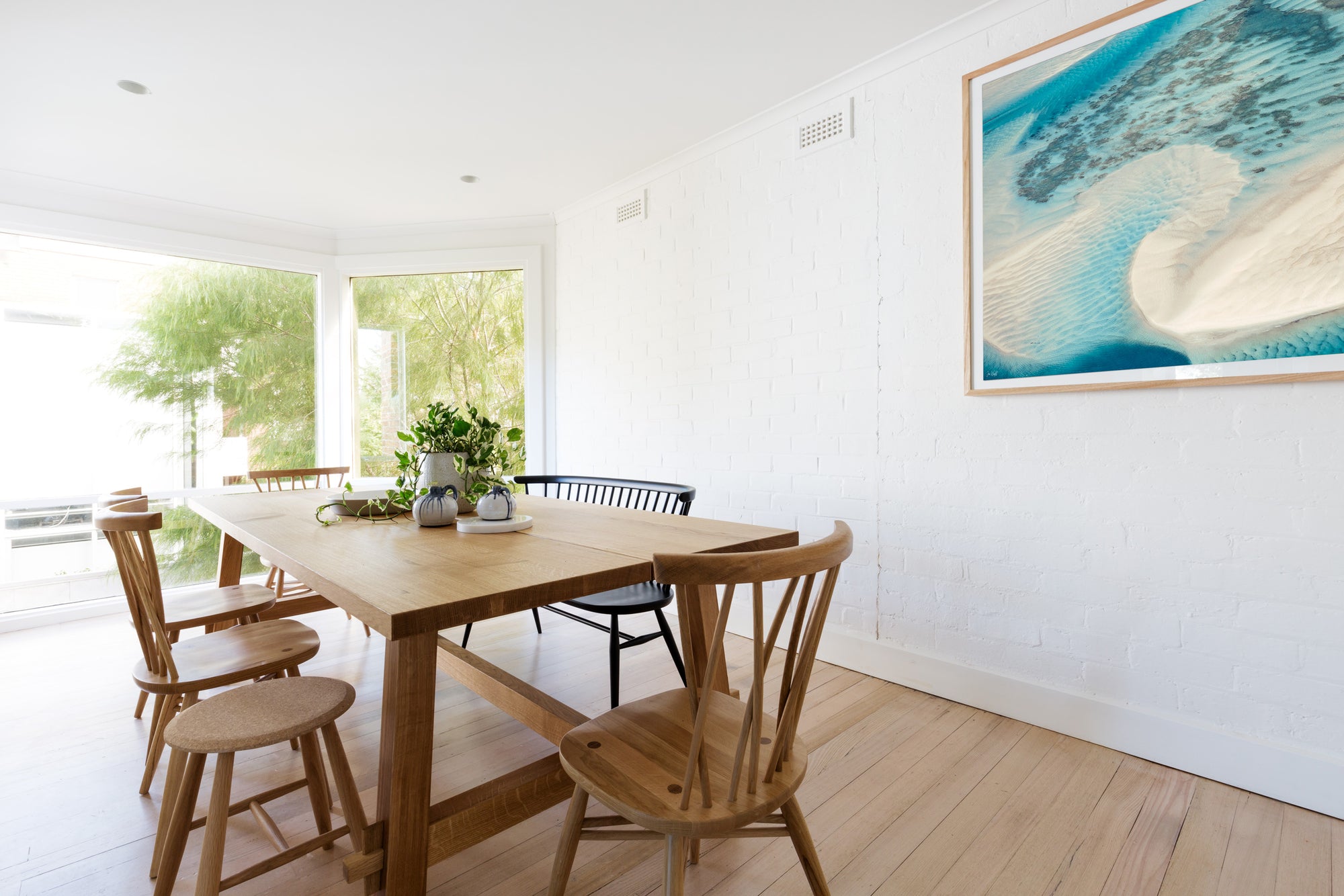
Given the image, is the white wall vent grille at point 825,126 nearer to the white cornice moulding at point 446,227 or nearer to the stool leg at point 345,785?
the white cornice moulding at point 446,227

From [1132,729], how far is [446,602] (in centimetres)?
207

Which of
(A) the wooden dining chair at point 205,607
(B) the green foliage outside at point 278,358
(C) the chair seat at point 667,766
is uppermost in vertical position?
(B) the green foliage outside at point 278,358

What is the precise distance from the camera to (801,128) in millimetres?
2832

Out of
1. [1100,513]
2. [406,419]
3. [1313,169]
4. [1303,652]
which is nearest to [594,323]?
[406,419]

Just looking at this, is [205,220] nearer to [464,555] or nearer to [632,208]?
[632,208]

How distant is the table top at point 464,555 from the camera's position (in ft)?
3.66

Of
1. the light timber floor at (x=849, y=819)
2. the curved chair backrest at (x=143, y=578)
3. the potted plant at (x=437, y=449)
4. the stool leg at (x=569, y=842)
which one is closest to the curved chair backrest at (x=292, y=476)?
the light timber floor at (x=849, y=819)

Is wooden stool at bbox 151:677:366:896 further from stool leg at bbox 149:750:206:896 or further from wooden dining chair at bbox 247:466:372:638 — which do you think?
wooden dining chair at bbox 247:466:372:638

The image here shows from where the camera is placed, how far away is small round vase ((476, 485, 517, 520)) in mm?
1882

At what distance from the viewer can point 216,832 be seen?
1168mm

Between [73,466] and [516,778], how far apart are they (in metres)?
3.88

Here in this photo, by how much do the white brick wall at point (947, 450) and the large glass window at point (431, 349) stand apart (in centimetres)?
110

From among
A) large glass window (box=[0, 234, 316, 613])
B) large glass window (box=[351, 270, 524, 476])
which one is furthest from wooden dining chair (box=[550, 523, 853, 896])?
large glass window (box=[0, 234, 316, 613])

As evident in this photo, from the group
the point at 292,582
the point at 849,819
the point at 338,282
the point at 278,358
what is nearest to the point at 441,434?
the point at 849,819
